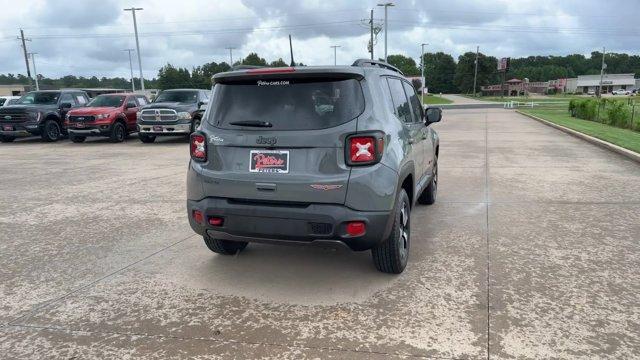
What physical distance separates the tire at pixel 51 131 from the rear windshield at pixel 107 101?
1.42 metres

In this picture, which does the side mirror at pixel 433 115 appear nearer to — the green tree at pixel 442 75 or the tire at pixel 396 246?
the tire at pixel 396 246

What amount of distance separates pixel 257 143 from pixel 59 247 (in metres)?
2.95

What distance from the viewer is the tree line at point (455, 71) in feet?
301

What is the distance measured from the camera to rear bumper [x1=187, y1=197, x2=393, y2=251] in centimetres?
347

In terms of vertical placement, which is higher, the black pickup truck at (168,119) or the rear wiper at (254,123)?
the rear wiper at (254,123)

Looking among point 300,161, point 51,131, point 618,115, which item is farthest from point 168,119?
point 618,115

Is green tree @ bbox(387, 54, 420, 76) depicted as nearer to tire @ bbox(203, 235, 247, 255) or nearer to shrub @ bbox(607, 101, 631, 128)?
shrub @ bbox(607, 101, 631, 128)

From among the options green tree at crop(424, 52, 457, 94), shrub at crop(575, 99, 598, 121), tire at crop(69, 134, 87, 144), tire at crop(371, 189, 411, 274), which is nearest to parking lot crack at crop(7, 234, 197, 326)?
tire at crop(371, 189, 411, 274)

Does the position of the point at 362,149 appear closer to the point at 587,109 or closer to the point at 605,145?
the point at 605,145

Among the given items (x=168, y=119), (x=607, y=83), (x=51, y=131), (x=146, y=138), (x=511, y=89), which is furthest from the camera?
(x=607, y=83)

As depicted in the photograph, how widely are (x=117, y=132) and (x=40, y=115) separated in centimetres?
278

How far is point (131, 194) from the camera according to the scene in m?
7.75

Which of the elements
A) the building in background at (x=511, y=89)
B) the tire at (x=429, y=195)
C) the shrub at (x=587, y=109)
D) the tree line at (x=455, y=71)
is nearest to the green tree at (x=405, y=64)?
the tree line at (x=455, y=71)

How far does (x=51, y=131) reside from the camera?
1719 centimetres
